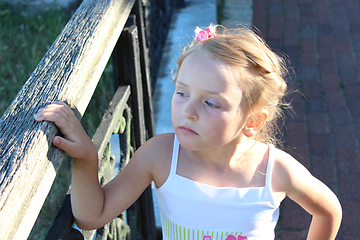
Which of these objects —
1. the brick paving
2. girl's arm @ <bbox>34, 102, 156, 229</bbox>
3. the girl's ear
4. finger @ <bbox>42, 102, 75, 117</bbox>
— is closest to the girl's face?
the girl's ear

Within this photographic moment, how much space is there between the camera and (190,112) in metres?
1.12

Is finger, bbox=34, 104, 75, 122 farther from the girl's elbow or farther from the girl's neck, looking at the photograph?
the girl's neck

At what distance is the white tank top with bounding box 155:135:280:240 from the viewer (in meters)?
1.31

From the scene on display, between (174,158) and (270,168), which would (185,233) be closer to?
(174,158)

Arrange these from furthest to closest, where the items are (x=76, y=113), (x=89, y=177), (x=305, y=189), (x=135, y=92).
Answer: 1. (x=135, y=92)
2. (x=305, y=189)
3. (x=89, y=177)
4. (x=76, y=113)

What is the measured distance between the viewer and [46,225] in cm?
260

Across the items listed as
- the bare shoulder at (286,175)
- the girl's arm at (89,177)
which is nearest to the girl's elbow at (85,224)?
the girl's arm at (89,177)

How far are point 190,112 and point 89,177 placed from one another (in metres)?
0.37

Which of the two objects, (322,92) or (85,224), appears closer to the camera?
(85,224)

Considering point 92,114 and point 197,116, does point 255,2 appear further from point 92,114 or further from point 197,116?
point 197,116

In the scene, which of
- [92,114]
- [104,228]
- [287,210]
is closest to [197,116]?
[104,228]

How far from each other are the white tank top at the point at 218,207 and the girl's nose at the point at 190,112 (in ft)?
0.85

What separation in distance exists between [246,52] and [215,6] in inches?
139

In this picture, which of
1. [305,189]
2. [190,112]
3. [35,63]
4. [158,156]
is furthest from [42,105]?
[35,63]
